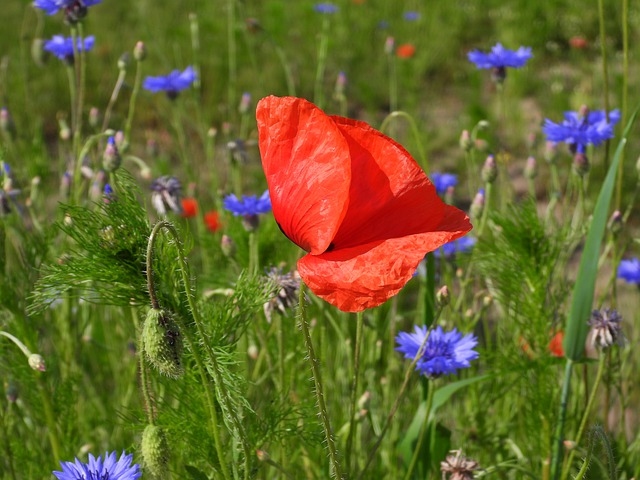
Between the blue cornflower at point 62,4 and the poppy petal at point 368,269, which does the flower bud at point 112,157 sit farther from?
the poppy petal at point 368,269

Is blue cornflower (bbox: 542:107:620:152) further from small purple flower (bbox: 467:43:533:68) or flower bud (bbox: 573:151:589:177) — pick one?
small purple flower (bbox: 467:43:533:68)

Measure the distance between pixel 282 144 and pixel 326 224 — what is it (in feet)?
0.41

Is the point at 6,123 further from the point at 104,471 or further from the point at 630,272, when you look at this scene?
the point at 630,272

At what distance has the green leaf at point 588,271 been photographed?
3.99 ft

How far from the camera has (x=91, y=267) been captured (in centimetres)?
117

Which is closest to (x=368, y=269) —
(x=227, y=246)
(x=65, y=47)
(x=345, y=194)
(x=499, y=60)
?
(x=345, y=194)

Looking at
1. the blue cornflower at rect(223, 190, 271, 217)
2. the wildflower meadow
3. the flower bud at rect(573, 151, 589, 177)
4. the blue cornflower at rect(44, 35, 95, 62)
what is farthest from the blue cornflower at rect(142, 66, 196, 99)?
the flower bud at rect(573, 151, 589, 177)

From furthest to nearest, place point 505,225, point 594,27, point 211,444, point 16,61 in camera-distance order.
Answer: point 594,27, point 16,61, point 505,225, point 211,444

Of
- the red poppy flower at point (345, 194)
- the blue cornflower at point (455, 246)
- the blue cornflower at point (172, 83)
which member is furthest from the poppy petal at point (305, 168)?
the blue cornflower at point (172, 83)

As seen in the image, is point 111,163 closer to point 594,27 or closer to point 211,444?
point 211,444

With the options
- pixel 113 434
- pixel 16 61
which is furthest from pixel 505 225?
pixel 16 61

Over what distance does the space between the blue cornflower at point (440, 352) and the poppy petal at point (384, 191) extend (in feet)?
1.51

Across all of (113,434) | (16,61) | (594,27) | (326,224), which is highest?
(594,27)

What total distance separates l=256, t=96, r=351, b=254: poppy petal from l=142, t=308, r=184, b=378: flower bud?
186mm
